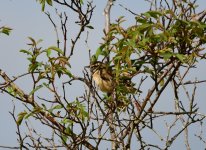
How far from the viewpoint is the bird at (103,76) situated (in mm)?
3604

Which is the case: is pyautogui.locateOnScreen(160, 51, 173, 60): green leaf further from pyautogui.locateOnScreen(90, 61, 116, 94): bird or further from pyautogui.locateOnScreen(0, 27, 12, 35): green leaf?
pyautogui.locateOnScreen(0, 27, 12, 35): green leaf

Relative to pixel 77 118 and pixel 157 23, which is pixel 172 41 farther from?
pixel 77 118

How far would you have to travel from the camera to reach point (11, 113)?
3.74 meters

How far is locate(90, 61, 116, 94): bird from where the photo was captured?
3.60 m

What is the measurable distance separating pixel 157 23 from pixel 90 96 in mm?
935

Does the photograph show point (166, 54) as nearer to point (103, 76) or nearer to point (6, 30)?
point (103, 76)

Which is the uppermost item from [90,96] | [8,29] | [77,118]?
[8,29]

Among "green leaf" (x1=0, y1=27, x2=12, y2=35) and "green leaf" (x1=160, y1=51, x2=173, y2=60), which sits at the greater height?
"green leaf" (x1=0, y1=27, x2=12, y2=35)

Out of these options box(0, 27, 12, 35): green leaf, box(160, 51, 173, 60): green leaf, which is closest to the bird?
box(160, 51, 173, 60): green leaf

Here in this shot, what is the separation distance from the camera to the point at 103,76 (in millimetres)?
3908

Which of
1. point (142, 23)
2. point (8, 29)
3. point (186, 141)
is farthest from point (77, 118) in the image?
point (186, 141)

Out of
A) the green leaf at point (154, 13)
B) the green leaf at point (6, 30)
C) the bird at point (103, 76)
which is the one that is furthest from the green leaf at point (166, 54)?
the green leaf at point (6, 30)

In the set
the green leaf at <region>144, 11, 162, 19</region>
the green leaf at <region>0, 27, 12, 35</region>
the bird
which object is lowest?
the green leaf at <region>144, 11, 162, 19</region>

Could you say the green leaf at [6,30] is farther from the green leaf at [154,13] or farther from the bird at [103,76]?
the green leaf at [154,13]
